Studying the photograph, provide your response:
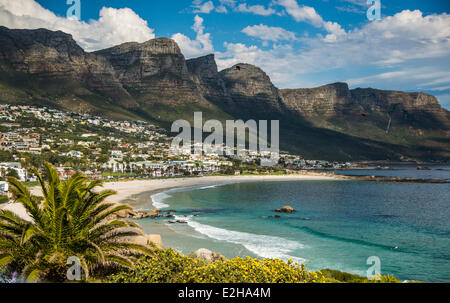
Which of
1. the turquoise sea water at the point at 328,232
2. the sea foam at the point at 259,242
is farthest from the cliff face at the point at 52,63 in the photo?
the sea foam at the point at 259,242

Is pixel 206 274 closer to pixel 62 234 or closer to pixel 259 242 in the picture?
pixel 62 234

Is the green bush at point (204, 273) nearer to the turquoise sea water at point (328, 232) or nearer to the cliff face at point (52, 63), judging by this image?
the turquoise sea water at point (328, 232)

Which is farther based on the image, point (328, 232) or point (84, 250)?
point (328, 232)

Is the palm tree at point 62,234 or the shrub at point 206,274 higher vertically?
the palm tree at point 62,234

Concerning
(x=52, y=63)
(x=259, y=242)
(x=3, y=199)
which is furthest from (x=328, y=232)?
(x=52, y=63)

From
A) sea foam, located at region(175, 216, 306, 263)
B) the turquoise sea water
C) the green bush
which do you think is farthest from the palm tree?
sea foam, located at region(175, 216, 306, 263)

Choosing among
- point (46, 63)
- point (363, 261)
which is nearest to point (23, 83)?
point (46, 63)
